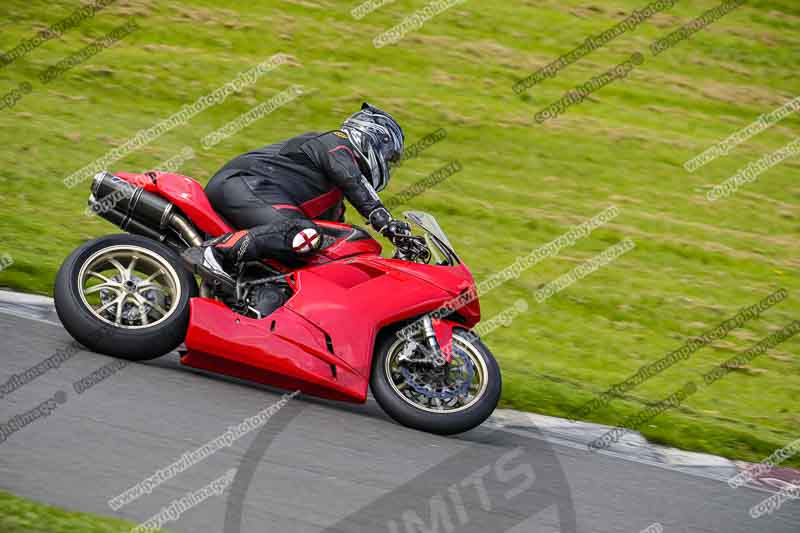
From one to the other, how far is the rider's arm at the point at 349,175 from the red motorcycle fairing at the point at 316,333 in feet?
1.33

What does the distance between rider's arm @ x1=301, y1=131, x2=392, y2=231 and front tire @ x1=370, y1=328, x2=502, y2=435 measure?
2.42ft

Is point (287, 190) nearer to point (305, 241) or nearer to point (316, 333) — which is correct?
point (305, 241)

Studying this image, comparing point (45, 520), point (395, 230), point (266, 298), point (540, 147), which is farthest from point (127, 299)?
point (540, 147)

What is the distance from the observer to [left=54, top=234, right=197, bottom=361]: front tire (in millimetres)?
5953

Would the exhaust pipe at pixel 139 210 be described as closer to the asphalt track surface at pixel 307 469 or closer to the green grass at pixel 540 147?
the asphalt track surface at pixel 307 469

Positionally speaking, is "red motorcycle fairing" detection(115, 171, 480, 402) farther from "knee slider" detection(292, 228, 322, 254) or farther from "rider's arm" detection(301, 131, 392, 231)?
"rider's arm" detection(301, 131, 392, 231)

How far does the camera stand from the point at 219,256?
6047 millimetres

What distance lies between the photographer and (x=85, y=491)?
14.3 feet

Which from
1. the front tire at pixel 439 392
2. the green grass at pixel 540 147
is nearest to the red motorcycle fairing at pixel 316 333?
the front tire at pixel 439 392

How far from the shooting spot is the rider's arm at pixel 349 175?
6109 millimetres

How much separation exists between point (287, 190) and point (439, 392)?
159cm

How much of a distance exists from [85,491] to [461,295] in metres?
2.52

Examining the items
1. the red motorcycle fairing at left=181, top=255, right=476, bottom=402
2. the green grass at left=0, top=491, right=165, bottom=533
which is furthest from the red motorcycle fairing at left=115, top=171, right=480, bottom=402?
the green grass at left=0, top=491, right=165, bottom=533

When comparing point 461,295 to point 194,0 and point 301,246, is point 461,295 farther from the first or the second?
point 194,0
